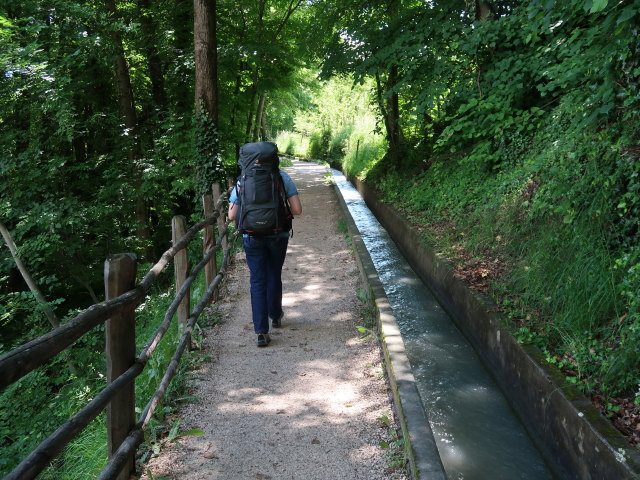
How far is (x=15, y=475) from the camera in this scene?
6.21 ft

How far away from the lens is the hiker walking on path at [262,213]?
4.82 metres

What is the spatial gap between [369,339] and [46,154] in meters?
8.86

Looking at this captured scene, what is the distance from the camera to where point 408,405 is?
3.64 metres

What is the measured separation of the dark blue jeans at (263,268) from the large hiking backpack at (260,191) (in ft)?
0.49

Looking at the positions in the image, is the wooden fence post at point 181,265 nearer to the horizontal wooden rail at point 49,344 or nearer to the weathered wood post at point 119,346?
the weathered wood post at point 119,346

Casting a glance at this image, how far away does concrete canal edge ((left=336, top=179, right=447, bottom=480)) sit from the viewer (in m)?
2.99

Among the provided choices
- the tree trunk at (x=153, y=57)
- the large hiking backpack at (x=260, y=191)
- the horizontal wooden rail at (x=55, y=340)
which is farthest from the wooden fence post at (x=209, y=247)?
the tree trunk at (x=153, y=57)

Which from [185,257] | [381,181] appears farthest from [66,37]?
[381,181]

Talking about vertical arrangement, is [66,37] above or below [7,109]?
above

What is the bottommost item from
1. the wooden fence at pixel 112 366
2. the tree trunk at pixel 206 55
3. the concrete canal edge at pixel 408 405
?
the concrete canal edge at pixel 408 405

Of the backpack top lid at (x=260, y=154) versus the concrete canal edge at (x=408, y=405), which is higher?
the backpack top lid at (x=260, y=154)

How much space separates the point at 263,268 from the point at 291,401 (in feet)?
4.82

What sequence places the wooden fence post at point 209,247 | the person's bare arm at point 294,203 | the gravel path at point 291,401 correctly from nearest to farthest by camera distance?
the gravel path at point 291,401 < the person's bare arm at point 294,203 < the wooden fence post at point 209,247

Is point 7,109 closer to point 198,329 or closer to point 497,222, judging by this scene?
point 198,329
